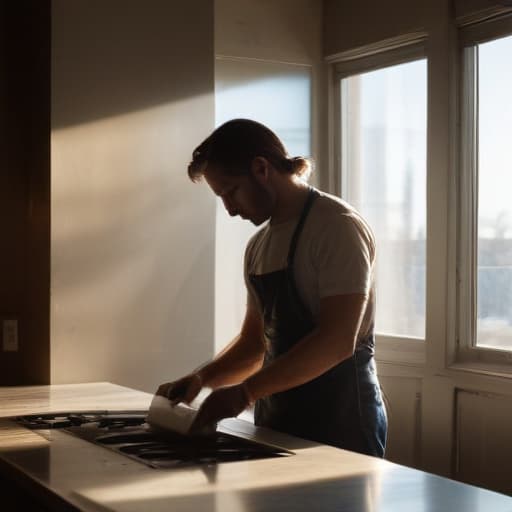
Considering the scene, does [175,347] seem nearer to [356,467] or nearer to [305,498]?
[356,467]

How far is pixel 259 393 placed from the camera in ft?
6.62

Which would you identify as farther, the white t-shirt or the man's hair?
the man's hair

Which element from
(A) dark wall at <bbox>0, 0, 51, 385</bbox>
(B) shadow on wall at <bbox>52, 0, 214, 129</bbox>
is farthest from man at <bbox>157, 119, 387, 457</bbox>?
(A) dark wall at <bbox>0, 0, 51, 385</bbox>

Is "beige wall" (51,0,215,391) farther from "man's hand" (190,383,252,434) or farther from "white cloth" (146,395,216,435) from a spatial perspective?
"man's hand" (190,383,252,434)

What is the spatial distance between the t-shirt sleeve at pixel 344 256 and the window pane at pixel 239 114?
61.1 inches

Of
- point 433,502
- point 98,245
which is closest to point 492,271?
point 98,245

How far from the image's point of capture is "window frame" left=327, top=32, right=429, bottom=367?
3.63 m

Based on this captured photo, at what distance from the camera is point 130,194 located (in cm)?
313

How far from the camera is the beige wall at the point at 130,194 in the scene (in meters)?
3.03

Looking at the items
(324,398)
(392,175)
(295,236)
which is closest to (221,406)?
(324,398)

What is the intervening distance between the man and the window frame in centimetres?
135

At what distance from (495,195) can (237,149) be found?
1.38m

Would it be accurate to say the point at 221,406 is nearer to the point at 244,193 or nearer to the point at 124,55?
the point at 244,193

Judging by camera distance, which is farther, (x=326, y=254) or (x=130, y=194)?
(x=130, y=194)
